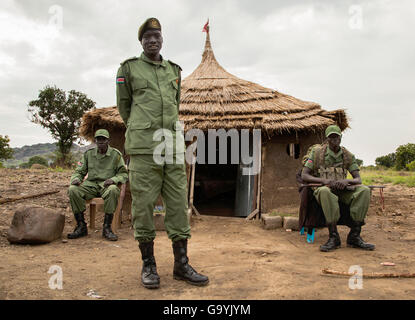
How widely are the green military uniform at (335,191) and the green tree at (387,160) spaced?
25.5 meters

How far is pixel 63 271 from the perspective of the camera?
321cm

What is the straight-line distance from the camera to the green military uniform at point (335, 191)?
13.5 feet

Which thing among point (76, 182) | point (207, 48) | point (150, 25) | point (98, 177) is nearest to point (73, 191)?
point (76, 182)

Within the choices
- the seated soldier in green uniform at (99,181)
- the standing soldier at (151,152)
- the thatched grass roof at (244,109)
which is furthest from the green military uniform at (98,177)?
the standing soldier at (151,152)

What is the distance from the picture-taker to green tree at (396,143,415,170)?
21.7 meters

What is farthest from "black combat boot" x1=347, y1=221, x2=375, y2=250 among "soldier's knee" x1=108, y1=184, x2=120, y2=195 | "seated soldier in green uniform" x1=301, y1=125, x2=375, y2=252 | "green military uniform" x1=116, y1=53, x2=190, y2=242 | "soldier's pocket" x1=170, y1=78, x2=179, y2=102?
"soldier's knee" x1=108, y1=184, x2=120, y2=195

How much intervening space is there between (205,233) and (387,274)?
2847mm

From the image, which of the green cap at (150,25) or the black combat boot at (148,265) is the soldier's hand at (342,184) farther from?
the green cap at (150,25)

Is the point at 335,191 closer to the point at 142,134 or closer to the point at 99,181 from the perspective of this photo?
the point at 142,134

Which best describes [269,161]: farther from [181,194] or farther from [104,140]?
[181,194]

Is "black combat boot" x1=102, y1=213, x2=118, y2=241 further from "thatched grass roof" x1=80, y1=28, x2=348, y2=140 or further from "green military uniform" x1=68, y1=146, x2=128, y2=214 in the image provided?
"thatched grass roof" x1=80, y1=28, x2=348, y2=140

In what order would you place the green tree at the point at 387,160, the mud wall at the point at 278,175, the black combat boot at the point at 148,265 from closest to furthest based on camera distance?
the black combat boot at the point at 148,265 < the mud wall at the point at 278,175 < the green tree at the point at 387,160

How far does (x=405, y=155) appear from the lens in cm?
2212

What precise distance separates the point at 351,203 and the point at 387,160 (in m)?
26.3
